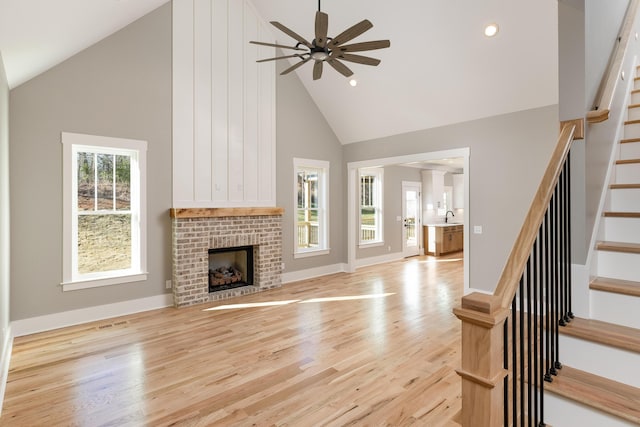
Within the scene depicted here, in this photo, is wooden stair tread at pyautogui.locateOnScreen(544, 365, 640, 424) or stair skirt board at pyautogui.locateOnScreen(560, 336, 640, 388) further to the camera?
stair skirt board at pyautogui.locateOnScreen(560, 336, 640, 388)

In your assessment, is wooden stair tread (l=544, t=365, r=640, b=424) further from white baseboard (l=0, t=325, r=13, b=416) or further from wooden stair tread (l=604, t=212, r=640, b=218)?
white baseboard (l=0, t=325, r=13, b=416)

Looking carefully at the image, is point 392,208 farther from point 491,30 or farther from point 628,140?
point 628,140

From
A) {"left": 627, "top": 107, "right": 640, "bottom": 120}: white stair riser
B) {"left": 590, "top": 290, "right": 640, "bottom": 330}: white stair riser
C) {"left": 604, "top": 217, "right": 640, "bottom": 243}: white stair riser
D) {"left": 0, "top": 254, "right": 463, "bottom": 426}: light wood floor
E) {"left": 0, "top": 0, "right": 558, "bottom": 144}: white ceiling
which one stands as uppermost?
{"left": 0, "top": 0, "right": 558, "bottom": 144}: white ceiling

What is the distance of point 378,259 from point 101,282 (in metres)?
5.99

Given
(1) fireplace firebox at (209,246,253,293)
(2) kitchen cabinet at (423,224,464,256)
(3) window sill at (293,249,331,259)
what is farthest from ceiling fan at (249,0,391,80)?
(2) kitchen cabinet at (423,224,464,256)

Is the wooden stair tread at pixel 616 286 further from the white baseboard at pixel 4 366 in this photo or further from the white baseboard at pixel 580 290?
the white baseboard at pixel 4 366

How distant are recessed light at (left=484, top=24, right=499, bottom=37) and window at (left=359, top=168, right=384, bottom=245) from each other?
4.64m

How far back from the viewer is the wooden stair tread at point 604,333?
1.67 m

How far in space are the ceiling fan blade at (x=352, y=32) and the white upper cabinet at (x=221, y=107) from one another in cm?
289

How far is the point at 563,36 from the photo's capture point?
6.73ft

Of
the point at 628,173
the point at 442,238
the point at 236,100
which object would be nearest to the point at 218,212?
the point at 236,100

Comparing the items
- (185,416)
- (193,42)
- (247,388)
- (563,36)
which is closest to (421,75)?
(563,36)

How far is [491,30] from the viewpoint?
13.1 feet

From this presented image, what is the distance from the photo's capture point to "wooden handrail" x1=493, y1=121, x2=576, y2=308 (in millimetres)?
1353
